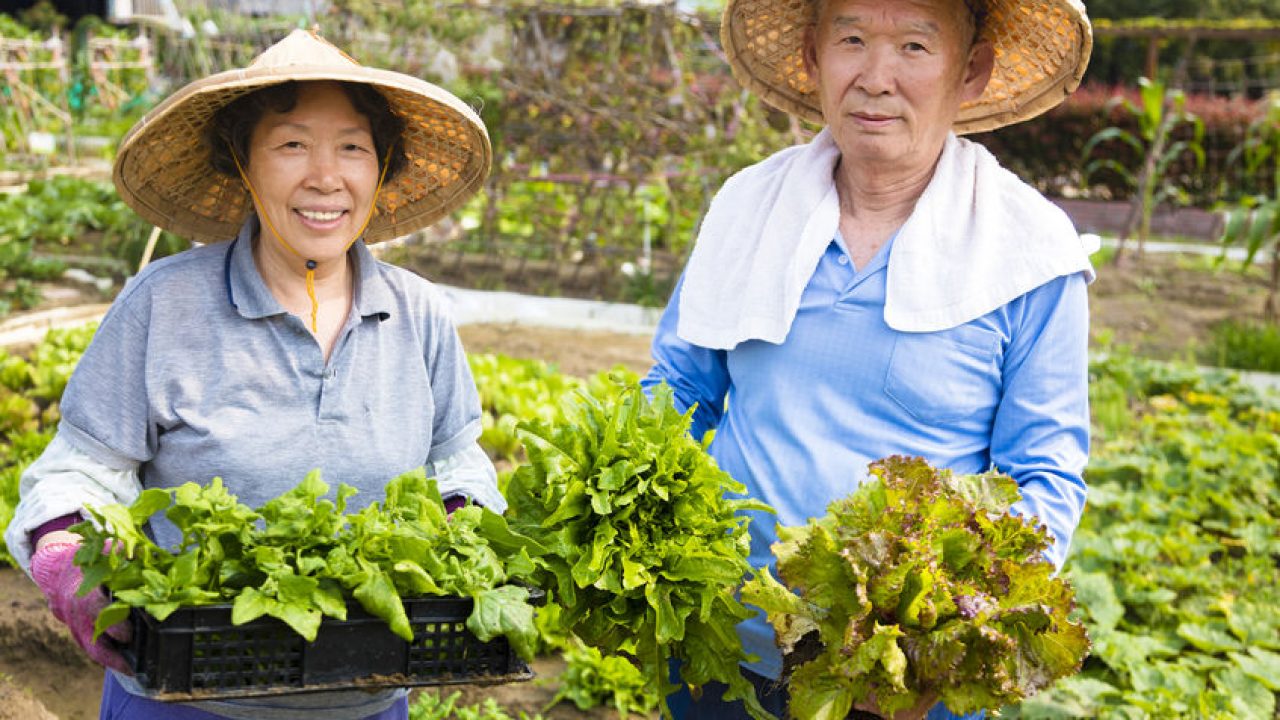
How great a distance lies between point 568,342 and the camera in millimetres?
8125

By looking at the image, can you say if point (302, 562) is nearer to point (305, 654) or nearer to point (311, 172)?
point (305, 654)

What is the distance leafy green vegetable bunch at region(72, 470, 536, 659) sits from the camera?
180 cm

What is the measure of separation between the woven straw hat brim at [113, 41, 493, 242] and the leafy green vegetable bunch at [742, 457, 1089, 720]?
1.07 meters

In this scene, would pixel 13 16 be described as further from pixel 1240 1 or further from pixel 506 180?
pixel 1240 1

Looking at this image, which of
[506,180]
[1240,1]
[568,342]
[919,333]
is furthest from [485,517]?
[1240,1]

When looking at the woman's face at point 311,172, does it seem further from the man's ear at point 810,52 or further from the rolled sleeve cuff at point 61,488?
the man's ear at point 810,52

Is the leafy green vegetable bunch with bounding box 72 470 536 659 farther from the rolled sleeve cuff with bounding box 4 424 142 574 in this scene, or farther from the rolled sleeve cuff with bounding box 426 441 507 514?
the rolled sleeve cuff with bounding box 426 441 507 514

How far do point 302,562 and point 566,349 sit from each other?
19.6ft

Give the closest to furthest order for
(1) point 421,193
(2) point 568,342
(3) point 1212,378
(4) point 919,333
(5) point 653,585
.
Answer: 1. (5) point 653,585
2. (4) point 919,333
3. (1) point 421,193
4. (3) point 1212,378
5. (2) point 568,342

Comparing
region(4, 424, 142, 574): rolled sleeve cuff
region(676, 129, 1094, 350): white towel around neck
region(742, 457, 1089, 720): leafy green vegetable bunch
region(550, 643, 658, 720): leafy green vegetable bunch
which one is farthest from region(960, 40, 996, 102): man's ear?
region(550, 643, 658, 720): leafy green vegetable bunch

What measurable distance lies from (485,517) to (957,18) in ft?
4.01

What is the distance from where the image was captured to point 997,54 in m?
2.65

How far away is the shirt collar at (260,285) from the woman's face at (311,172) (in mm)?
77

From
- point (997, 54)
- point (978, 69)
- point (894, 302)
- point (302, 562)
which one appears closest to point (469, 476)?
point (302, 562)
